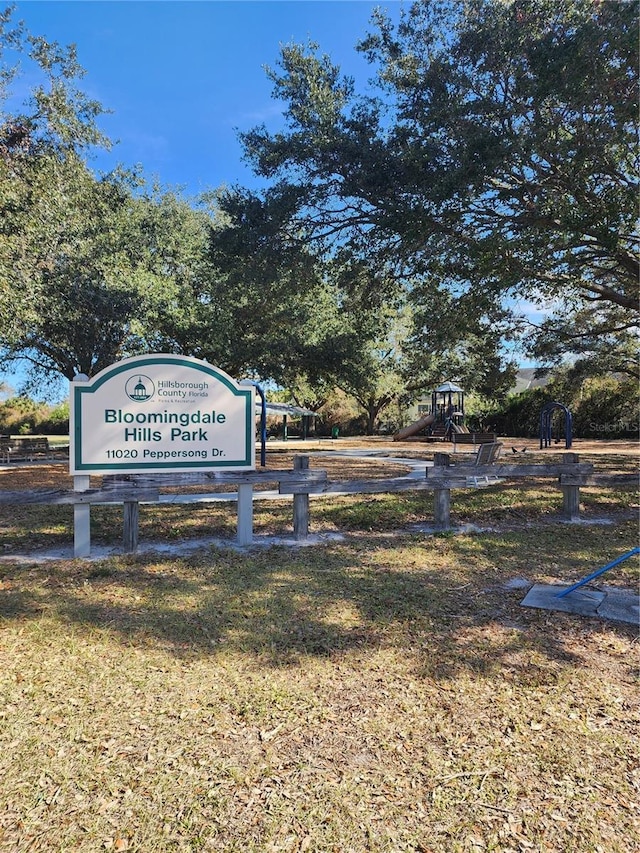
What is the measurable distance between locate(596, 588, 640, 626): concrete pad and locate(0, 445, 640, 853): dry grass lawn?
0.21 m

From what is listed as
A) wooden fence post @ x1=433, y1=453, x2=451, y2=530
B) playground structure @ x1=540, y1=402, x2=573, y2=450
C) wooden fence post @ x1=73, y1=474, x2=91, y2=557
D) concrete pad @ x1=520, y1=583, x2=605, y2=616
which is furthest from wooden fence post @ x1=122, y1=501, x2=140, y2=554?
playground structure @ x1=540, y1=402, x2=573, y2=450

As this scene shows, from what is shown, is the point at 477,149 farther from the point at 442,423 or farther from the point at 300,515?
the point at 442,423

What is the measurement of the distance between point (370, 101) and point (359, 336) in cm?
651

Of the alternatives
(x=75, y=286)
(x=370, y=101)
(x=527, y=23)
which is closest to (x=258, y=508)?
(x=370, y=101)

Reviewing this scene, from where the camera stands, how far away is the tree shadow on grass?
3.05 meters

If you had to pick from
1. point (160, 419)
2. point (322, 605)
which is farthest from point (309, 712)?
point (160, 419)

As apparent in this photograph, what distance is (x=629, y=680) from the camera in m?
2.75

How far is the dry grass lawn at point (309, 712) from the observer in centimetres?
177

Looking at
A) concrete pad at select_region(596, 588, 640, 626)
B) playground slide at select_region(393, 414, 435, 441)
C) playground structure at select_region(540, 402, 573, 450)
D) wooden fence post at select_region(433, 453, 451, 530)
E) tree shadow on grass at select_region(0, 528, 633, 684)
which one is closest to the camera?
tree shadow on grass at select_region(0, 528, 633, 684)

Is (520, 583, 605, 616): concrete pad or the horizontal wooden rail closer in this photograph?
(520, 583, 605, 616): concrete pad

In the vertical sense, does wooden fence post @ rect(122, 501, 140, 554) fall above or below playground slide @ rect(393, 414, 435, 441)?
below

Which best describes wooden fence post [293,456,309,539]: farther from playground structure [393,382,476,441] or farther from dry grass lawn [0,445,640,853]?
playground structure [393,382,476,441]

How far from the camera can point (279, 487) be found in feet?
18.2

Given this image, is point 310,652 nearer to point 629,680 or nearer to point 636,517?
point 629,680
